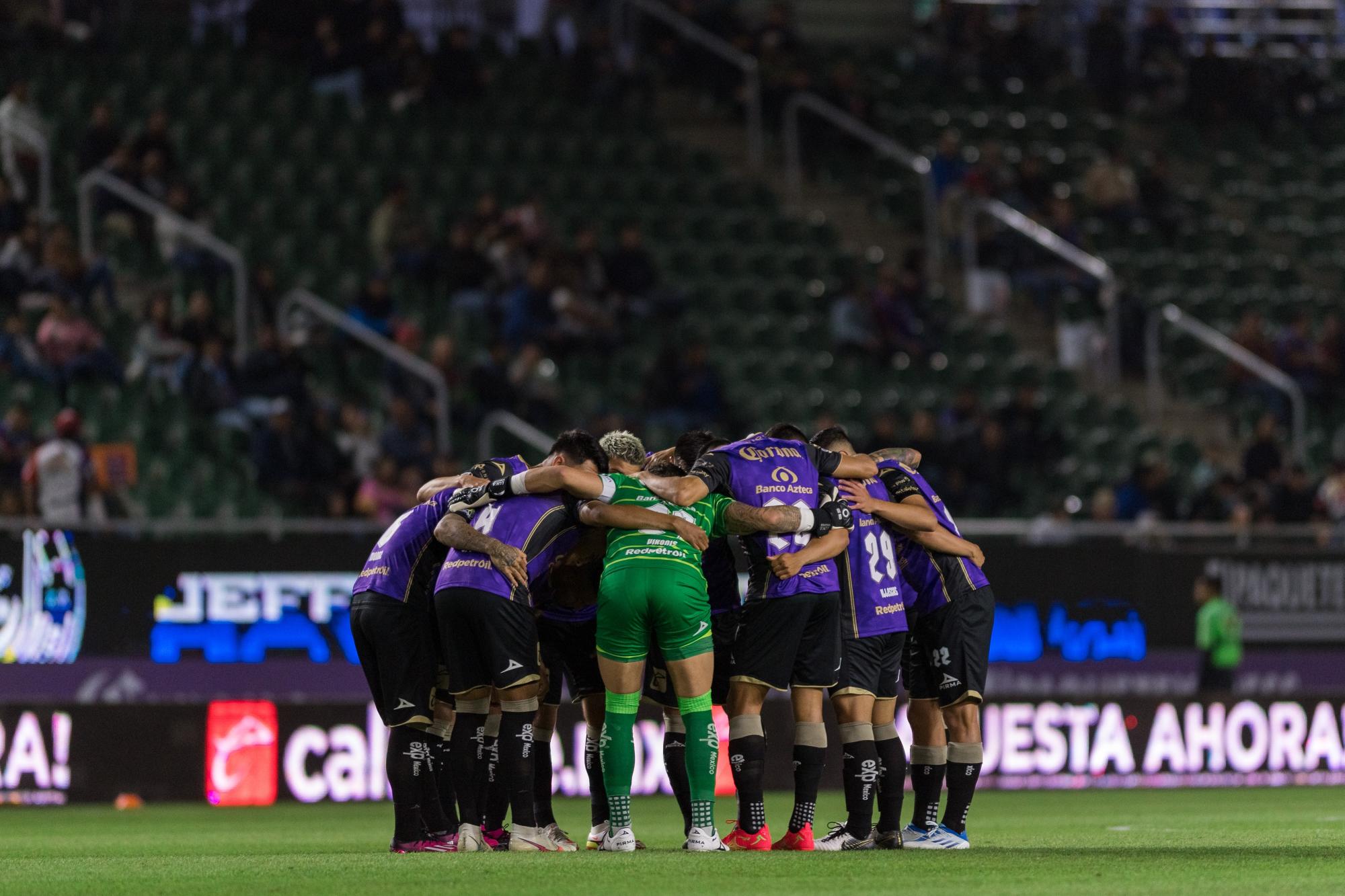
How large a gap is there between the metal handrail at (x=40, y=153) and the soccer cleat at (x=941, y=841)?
13.7m

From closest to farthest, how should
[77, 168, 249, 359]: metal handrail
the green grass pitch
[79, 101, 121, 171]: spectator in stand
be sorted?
the green grass pitch, [77, 168, 249, 359]: metal handrail, [79, 101, 121, 171]: spectator in stand

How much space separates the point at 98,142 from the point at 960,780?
14.7 metres

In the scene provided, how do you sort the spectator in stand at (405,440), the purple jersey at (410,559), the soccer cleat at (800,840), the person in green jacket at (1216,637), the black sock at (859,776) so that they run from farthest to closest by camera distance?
the person in green jacket at (1216,637), the spectator in stand at (405,440), the purple jersey at (410,559), the black sock at (859,776), the soccer cleat at (800,840)

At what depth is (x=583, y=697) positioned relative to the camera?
1179 cm

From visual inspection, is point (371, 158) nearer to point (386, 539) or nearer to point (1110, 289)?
point (1110, 289)

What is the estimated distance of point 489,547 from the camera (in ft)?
35.5

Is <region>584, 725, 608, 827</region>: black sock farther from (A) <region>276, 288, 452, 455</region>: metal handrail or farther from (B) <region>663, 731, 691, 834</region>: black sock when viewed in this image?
(A) <region>276, 288, 452, 455</region>: metal handrail

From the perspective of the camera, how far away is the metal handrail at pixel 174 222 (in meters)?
21.5

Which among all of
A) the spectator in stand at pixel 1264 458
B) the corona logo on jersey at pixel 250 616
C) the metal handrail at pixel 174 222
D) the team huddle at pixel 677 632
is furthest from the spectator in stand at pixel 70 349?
the spectator in stand at pixel 1264 458

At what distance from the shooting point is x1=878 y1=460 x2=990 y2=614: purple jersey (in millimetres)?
11656

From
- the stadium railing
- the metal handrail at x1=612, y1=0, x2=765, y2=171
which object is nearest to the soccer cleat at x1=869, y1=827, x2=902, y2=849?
the stadium railing

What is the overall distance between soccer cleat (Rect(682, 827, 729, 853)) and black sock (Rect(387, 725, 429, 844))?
56.0 inches

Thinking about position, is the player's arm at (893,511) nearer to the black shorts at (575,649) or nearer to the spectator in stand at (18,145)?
the black shorts at (575,649)

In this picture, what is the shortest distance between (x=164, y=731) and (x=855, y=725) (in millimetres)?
7884
